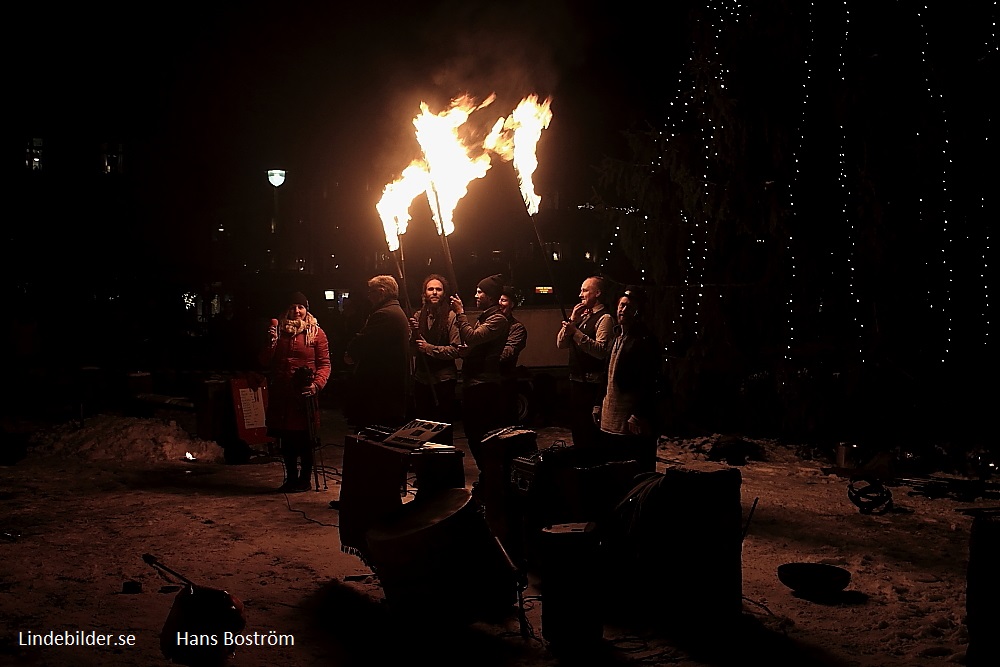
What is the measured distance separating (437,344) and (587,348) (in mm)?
1734

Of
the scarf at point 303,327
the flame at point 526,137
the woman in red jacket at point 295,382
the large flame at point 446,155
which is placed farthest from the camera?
the flame at point 526,137

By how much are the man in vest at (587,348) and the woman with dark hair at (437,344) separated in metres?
1.25

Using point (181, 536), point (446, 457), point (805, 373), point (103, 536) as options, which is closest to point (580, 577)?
point (446, 457)

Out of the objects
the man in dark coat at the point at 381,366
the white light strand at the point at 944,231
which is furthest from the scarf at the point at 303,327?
the white light strand at the point at 944,231

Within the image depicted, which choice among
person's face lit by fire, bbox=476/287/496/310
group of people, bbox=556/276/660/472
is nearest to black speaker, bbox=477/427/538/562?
group of people, bbox=556/276/660/472

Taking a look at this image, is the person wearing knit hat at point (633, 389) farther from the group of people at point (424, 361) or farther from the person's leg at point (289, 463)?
the person's leg at point (289, 463)

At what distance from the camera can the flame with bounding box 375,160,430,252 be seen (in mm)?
9562

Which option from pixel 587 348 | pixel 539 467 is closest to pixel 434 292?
pixel 587 348

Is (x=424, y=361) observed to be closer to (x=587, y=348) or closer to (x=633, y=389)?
(x=587, y=348)

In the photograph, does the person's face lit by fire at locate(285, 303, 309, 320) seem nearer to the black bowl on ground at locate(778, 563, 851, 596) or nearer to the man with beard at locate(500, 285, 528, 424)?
the man with beard at locate(500, 285, 528, 424)

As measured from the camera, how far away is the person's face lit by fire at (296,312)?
30.9ft

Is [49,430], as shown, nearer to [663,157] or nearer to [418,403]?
[418,403]

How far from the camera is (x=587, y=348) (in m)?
9.02

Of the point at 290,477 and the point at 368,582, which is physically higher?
the point at 290,477
